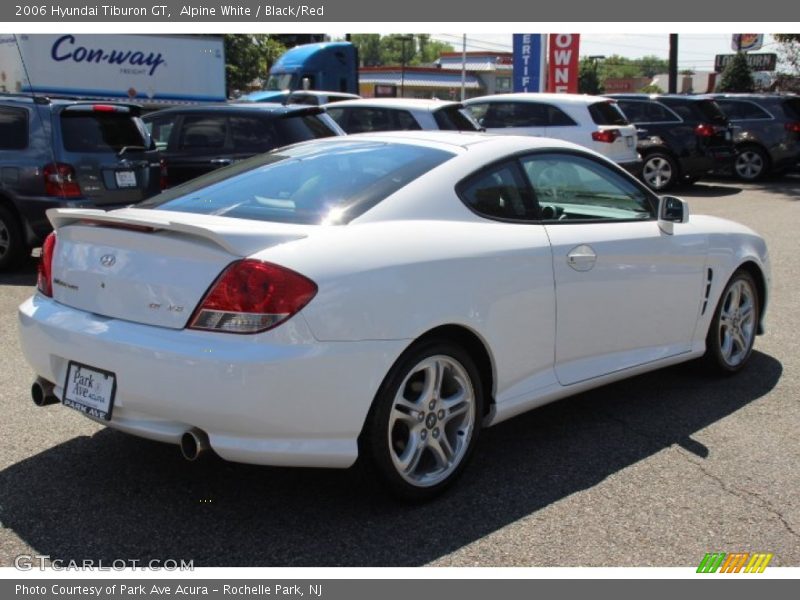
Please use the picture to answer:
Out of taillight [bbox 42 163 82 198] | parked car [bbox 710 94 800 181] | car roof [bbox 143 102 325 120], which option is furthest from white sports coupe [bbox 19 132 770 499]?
parked car [bbox 710 94 800 181]

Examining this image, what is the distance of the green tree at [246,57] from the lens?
4887cm

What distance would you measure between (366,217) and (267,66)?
174 ft

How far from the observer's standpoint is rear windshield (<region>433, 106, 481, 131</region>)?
11445mm

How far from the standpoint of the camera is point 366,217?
3656 mm

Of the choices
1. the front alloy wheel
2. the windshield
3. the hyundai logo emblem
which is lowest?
the front alloy wheel

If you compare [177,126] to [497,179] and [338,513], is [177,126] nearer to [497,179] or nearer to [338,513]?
[497,179]

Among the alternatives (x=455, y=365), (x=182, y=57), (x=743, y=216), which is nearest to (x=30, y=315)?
(x=455, y=365)

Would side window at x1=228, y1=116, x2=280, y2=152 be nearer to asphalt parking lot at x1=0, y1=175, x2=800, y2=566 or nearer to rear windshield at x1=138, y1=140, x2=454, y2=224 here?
asphalt parking lot at x1=0, y1=175, x2=800, y2=566

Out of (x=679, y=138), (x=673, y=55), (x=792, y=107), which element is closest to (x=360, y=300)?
(x=679, y=138)

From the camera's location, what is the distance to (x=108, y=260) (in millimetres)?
3627

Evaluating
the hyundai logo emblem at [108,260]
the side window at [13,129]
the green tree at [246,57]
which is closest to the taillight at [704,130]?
the side window at [13,129]

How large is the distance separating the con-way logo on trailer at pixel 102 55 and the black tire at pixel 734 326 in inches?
622

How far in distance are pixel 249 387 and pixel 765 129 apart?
58.0ft

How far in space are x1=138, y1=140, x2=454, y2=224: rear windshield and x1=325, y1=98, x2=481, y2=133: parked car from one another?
23.5ft
